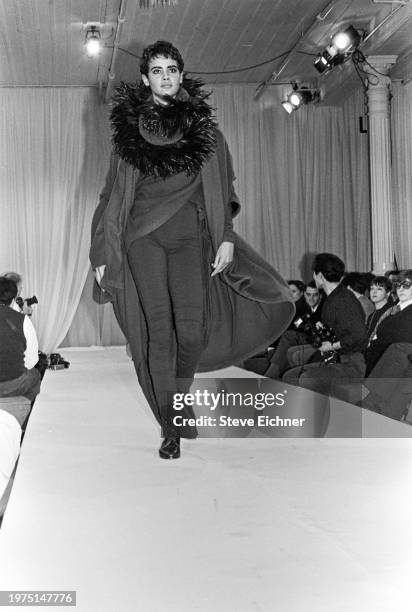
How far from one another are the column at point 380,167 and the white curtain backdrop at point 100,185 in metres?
1.30

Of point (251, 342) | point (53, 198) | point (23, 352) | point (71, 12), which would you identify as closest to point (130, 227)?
point (251, 342)

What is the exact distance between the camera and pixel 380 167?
6.92m

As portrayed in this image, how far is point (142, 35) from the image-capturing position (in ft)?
20.7

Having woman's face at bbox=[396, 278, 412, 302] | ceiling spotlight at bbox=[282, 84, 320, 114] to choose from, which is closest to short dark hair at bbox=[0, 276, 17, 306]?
woman's face at bbox=[396, 278, 412, 302]

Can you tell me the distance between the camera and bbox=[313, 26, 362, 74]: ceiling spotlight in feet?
18.8

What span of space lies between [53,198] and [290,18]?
9.93 ft

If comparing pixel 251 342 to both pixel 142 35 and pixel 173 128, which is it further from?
pixel 142 35

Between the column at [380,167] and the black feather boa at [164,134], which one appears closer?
the black feather boa at [164,134]

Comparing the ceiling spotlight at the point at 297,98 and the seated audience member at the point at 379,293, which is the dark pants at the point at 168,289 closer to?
the seated audience member at the point at 379,293

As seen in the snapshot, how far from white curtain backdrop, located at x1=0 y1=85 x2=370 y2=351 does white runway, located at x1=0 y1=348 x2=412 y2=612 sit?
19.4 feet

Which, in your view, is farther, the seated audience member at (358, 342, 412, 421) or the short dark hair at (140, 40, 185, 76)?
the seated audience member at (358, 342, 412, 421)

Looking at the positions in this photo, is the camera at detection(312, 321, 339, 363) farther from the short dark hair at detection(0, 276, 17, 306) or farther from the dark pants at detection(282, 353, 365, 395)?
the short dark hair at detection(0, 276, 17, 306)

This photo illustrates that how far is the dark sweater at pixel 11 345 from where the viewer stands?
8.04ft

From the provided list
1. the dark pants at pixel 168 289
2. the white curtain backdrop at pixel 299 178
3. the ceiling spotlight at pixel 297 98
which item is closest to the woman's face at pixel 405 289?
the dark pants at pixel 168 289
